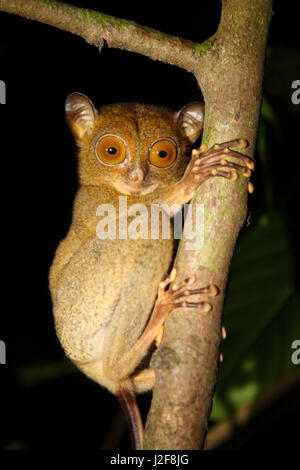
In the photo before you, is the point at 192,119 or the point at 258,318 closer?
the point at 192,119

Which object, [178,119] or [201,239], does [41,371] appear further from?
[201,239]

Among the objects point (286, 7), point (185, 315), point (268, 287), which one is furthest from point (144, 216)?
point (286, 7)

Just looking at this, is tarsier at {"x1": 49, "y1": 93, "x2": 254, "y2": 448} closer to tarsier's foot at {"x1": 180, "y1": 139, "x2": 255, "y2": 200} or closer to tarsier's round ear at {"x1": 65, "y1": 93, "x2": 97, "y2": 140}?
tarsier's round ear at {"x1": 65, "y1": 93, "x2": 97, "y2": 140}

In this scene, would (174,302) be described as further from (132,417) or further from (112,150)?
(112,150)

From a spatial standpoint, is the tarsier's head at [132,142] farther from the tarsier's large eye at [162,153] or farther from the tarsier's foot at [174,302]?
the tarsier's foot at [174,302]

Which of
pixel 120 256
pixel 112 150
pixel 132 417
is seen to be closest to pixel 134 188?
pixel 112 150
